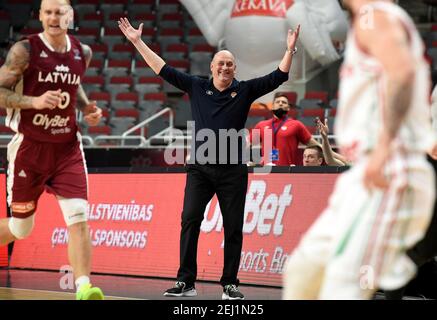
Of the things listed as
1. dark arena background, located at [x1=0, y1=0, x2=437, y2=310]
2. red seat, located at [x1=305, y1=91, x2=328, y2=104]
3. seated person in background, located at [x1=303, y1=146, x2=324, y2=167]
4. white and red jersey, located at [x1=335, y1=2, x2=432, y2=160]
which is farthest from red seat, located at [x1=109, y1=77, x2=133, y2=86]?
white and red jersey, located at [x1=335, y1=2, x2=432, y2=160]

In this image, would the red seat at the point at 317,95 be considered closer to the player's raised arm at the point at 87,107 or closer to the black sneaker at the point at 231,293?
the black sneaker at the point at 231,293

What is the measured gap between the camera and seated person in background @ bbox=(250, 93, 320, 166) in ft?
35.8

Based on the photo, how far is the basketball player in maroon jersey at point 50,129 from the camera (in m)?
7.06

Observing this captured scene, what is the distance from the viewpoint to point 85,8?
2630 cm

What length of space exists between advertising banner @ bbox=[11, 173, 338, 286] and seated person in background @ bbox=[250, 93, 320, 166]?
64 cm

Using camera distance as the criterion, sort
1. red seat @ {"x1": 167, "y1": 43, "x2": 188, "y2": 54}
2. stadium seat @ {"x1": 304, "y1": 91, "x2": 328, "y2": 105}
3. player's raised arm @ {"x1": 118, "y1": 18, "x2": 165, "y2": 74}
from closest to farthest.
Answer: player's raised arm @ {"x1": 118, "y1": 18, "x2": 165, "y2": 74} < stadium seat @ {"x1": 304, "y1": 91, "x2": 328, "y2": 105} < red seat @ {"x1": 167, "y1": 43, "x2": 188, "y2": 54}

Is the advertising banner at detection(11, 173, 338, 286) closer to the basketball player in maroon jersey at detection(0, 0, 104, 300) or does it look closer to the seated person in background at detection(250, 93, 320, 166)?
the seated person in background at detection(250, 93, 320, 166)

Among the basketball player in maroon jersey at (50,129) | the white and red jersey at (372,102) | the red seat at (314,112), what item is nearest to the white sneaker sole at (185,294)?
the basketball player in maroon jersey at (50,129)

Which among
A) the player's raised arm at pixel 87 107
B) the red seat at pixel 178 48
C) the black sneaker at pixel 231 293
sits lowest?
the black sneaker at pixel 231 293

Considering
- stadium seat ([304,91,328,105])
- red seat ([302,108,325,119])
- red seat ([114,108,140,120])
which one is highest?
stadium seat ([304,91,328,105])

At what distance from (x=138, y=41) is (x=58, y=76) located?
1626 millimetres

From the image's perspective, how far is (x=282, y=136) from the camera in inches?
431

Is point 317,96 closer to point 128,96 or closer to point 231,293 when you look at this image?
point 128,96
